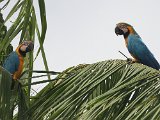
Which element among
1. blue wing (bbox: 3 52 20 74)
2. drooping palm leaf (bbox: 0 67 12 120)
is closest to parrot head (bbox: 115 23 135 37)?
blue wing (bbox: 3 52 20 74)

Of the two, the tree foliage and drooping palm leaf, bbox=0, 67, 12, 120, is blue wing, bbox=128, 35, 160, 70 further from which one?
drooping palm leaf, bbox=0, 67, 12, 120

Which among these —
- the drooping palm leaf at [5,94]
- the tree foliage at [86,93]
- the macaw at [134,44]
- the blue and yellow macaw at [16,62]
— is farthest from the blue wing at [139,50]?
the drooping palm leaf at [5,94]

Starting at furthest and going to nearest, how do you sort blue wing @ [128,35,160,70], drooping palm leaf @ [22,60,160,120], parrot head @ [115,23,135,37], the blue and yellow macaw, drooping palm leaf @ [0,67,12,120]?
parrot head @ [115,23,135,37] → blue wing @ [128,35,160,70] → the blue and yellow macaw → drooping palm leaf @ [0,67,12,120] → drooping palm leaf @ [22,60,160,120]

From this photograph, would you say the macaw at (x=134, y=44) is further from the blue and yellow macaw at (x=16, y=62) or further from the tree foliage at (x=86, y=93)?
the tree foliage at (x=86, y=93)

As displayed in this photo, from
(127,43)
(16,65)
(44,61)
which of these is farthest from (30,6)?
(127,43)

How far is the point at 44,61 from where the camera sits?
3.17 meters

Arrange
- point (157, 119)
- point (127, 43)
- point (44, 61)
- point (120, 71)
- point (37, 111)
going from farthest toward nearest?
1. point (127, 43)
2. point (44, 61)
3. point (120, 71)
4. point (37, 111)
5. point (157, 119)

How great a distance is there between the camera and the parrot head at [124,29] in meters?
5.04

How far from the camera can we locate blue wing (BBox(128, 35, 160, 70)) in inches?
192

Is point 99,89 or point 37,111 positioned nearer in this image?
point 37,111

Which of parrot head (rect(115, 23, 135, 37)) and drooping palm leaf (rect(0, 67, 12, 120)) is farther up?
parrot head (rect(115, 23, 135, 37))

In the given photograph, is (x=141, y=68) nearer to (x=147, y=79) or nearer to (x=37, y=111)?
(x=147, y=79)

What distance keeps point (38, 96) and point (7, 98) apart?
25.2 inches

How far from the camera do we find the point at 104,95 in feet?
7.56
